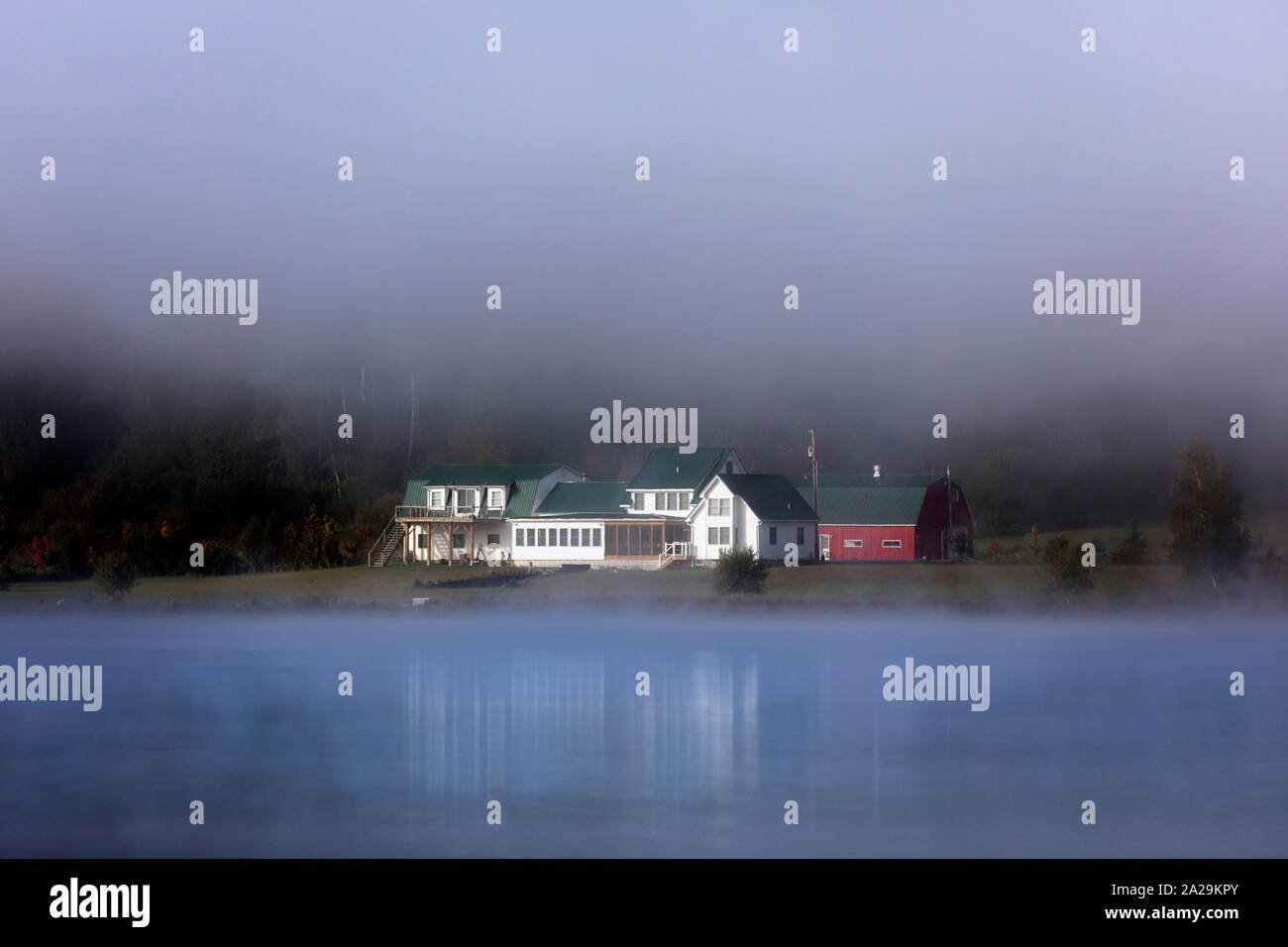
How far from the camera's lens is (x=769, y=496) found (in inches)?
2488

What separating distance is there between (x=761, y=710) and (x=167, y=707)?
1376 cm

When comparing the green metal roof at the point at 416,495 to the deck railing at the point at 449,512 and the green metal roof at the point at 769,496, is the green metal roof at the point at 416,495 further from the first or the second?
the green metal roof at the point at 769,496

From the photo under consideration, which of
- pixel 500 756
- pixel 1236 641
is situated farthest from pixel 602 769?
pixel 1236 641

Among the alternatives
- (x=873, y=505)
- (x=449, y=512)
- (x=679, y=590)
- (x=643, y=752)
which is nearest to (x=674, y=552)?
(x=679, y=590)

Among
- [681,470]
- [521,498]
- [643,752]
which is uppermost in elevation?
[681,470]

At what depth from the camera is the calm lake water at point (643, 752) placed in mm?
20516

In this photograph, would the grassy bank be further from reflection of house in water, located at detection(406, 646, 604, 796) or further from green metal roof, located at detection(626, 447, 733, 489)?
reflection of house in water, located at detection(406, 646, 604, 796)

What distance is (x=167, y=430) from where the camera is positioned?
95.1 meters

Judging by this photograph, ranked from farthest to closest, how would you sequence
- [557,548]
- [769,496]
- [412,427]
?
1. [412,427]
2. [557,548]
3. [769,496]

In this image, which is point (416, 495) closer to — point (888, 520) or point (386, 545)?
point (386, 545)

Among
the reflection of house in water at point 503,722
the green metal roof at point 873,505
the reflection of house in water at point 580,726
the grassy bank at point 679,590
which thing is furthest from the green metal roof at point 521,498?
the reflection of house in water at point 580,726

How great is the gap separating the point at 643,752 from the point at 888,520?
41.5m

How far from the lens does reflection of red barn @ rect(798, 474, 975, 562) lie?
65.9 m
